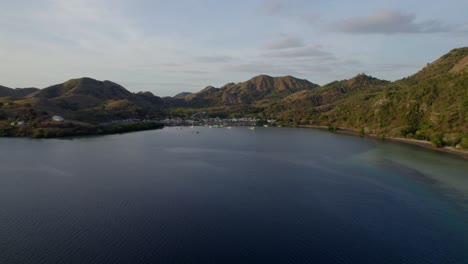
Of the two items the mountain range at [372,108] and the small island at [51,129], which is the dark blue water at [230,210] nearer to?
the small island at [51,129]

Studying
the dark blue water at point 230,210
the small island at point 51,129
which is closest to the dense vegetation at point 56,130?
the small island at point 51,129

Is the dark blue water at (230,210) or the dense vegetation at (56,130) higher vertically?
the dense vegetation at (56,130)

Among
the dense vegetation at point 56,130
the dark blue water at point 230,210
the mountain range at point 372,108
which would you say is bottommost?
the dark blue water at point 230,210

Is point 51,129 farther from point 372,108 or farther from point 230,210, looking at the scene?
point 372,108

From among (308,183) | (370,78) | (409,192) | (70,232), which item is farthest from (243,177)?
(370,78)

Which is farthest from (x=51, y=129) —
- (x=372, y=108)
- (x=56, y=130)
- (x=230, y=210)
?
Result: (x=372, y=108)

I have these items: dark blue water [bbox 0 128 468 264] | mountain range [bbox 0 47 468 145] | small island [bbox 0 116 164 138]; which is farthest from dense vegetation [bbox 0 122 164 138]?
dark blue water [bbox 0 128 468 264]

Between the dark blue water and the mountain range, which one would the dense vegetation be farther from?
the dark blue water

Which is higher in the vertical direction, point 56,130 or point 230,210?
point 56,130

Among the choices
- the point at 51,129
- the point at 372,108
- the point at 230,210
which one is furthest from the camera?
the point at 372,108
